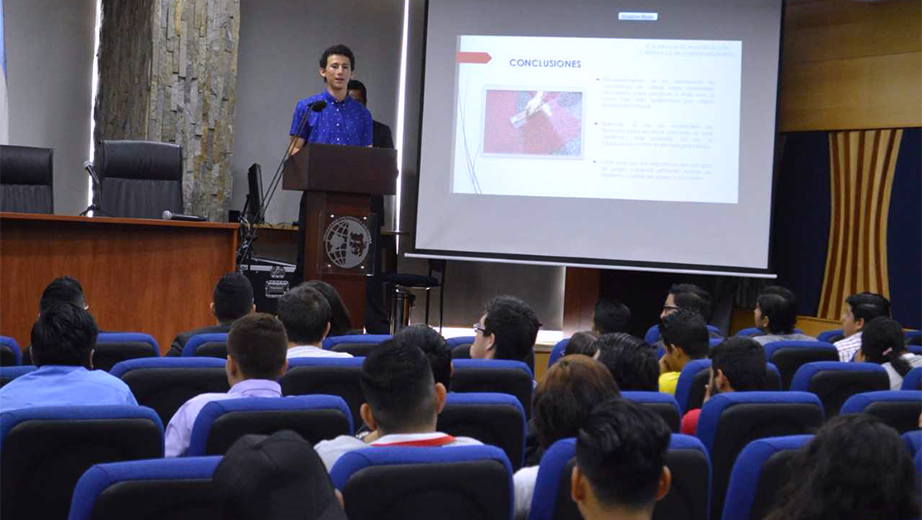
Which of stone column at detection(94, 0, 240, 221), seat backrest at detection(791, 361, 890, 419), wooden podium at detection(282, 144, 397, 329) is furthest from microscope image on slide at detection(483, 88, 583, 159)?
seat backrest at detection(791, 361, 890, 419)

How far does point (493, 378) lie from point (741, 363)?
2.51 feet

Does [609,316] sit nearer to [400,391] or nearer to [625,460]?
[400,391]

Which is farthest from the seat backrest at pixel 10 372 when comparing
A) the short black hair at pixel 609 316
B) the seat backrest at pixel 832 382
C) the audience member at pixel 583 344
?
the short black hair at pixel 609 316

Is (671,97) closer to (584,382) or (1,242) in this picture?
(1,242)

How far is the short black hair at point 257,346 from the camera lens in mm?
2855

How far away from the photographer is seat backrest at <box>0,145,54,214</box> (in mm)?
6516

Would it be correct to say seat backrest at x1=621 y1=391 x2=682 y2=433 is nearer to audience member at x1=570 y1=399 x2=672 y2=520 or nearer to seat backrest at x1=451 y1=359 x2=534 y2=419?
seat backrest at x1=451 y1=359 x2=534 y2=419

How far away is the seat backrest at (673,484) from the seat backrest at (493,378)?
1.04 meters

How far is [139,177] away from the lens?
22.6 feet

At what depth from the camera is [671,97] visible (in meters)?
7.99

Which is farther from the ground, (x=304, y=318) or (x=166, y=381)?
(x=304, y=318)

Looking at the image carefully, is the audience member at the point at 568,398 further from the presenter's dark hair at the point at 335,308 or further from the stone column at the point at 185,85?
the stone column at the point at 185,85

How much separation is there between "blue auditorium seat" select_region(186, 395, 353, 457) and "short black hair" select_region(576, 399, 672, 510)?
854 millimetres

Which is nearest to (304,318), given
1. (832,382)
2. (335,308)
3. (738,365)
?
(335,308)
